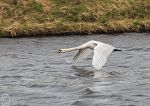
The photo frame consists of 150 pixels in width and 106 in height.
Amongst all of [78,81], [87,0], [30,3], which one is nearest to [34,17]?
[30,3]

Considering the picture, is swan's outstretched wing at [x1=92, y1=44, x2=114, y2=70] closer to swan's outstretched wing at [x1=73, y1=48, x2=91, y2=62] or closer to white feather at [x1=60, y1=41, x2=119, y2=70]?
white feather at [x1=60, y1=41, x2=119, y2=70]

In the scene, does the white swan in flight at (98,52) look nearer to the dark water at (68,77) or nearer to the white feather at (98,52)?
the white feather at (98,52)

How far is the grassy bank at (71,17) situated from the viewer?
2608 cm

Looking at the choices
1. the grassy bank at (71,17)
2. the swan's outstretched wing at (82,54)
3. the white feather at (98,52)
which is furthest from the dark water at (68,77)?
the grassy bank at (71,17)

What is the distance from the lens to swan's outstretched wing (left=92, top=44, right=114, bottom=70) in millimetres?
15789

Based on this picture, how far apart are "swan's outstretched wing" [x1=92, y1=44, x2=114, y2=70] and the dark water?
0.49 m

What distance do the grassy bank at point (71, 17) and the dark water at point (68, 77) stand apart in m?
1.95

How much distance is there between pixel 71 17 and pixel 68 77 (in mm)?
12143

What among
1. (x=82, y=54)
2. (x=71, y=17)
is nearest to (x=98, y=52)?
(x=82, y=54)

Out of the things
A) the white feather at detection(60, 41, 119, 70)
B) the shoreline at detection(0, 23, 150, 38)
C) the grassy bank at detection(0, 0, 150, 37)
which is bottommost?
the shoreline at detection(0, 23, 150, 38)

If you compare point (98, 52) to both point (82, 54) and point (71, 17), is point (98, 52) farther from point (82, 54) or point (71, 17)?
point (71, 17)

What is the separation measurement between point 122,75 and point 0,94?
4.26 metres

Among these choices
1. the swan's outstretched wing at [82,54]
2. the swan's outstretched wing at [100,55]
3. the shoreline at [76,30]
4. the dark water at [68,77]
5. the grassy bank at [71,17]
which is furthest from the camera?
the grassy bank at [71,17]

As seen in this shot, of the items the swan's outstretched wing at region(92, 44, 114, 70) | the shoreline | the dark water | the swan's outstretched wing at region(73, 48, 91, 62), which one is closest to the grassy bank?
the shoreline
